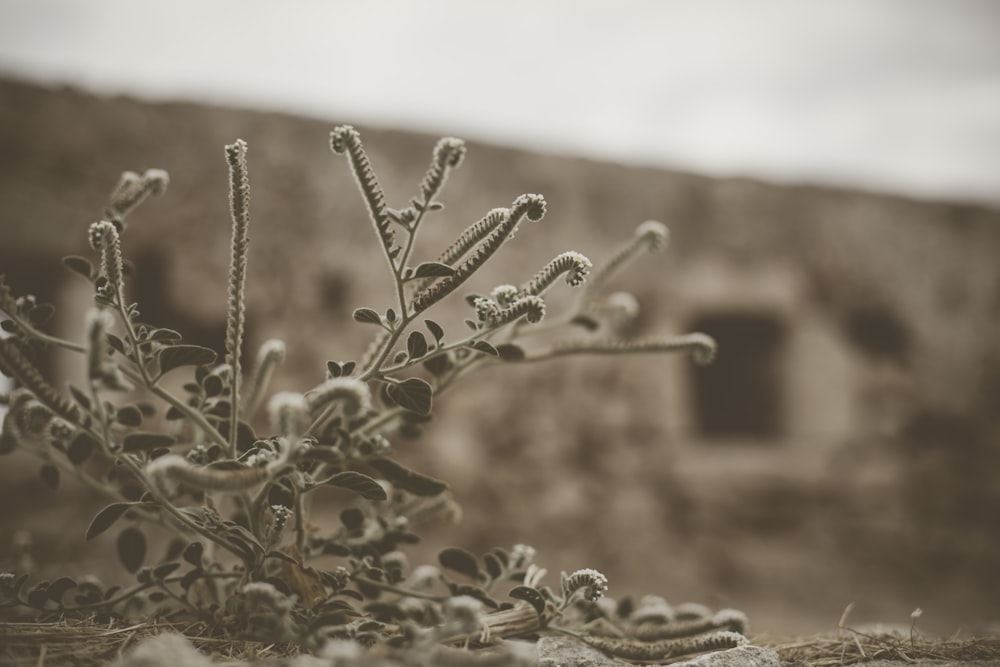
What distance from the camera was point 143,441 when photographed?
0.90 meters

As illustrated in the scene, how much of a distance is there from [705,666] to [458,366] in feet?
1.68

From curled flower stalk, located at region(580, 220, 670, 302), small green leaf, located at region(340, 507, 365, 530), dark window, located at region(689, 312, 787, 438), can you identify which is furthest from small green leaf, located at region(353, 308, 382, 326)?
dark window, located at region(689, 312, 787, 438)

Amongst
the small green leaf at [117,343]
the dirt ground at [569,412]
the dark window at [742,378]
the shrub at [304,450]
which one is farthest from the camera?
the dark window at [742,378]

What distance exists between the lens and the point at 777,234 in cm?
521

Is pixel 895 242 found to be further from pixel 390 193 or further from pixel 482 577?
pixel 482 577

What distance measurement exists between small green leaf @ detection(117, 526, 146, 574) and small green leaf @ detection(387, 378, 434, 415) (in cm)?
44

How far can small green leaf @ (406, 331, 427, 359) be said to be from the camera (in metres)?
0.86

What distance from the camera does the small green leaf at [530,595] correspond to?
92 centimetres

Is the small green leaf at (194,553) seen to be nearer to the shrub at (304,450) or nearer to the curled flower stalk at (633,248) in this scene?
the shrub at (304,450)

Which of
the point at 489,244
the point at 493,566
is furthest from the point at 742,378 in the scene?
the point at 489,244

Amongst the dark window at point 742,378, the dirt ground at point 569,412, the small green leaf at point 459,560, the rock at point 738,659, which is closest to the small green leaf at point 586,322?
the small green leaf at point 459,560

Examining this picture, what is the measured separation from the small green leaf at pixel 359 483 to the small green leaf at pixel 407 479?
0.22 feet

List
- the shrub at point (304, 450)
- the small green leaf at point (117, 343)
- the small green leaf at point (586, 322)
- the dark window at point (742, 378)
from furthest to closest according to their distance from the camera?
1. the dark window at point (742, 378)
2. the small green leaf at point (586, 322)
3. the small green leaf at point (117, 343)
4. the shrub at point (304, 450)

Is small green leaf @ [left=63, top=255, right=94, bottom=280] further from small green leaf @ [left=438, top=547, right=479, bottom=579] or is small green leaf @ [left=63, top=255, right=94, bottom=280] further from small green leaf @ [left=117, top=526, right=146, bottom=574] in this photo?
small green leaf @ [left=438, top=547, right=479, bottom=579]
